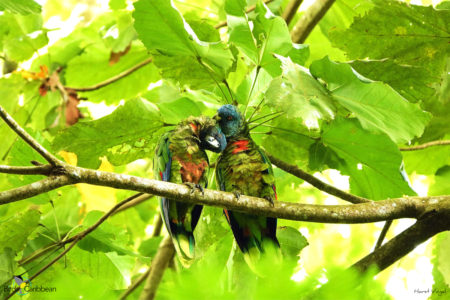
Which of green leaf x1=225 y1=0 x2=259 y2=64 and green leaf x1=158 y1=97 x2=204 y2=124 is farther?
green leaf x1=158 y1=97 x2=204 y2=124

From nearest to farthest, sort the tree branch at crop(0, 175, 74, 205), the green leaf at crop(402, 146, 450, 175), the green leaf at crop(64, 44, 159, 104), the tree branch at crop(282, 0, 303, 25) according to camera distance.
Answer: the tree branch at crop(0, 175, 74, 205)
the green leaf at crop(402, 146, 450, 175)
the tree branch at crop(282, 0, 303, 25)
the green leaf at crop(64, 44, 159, 104)

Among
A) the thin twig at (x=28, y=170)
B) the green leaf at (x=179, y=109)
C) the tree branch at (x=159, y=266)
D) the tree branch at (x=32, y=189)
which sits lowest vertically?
the tree branch at (x=159, y=266)

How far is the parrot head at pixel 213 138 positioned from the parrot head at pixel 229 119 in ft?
0.10

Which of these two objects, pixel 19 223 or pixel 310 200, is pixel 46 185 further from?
pixel 310 200

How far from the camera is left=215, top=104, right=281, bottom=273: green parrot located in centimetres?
209

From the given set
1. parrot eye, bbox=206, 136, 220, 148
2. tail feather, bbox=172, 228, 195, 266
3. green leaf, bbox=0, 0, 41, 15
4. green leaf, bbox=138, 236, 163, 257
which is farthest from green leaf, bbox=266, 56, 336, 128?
green leaf, bbox=138, 236, 163, 257

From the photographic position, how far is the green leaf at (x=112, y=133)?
2014mm

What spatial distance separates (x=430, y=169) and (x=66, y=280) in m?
2.62

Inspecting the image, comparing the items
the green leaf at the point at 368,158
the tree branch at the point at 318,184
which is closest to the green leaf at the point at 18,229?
the tree branch at the point at 318,184

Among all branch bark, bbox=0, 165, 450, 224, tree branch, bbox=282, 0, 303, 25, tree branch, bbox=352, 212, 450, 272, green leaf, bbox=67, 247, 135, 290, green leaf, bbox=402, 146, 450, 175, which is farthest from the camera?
tree branch, bbox=282, 0, 303, 25

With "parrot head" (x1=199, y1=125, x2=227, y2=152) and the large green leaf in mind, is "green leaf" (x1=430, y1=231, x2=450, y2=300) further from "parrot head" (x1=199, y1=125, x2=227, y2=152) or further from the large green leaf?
the large green leaf

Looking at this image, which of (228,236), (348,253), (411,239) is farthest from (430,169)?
(348,253)

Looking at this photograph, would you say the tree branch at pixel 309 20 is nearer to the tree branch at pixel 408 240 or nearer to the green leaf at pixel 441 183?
the green leaf at pixel 441 183

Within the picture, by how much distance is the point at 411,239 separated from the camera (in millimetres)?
1862
